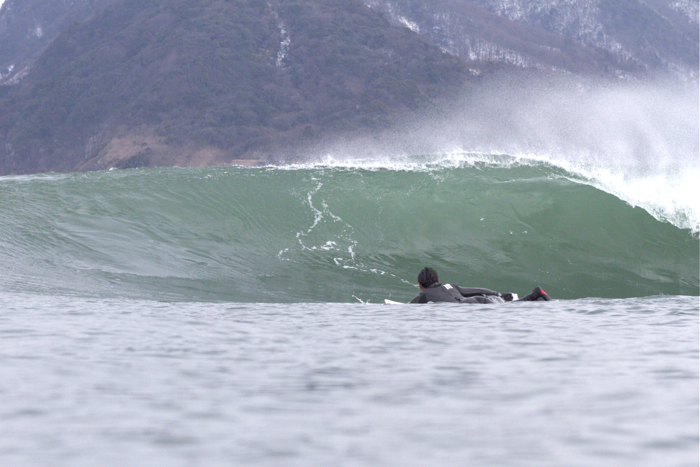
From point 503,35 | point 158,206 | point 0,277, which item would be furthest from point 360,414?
point 503,35

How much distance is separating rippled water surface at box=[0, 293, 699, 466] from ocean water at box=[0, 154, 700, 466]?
0.05 feet

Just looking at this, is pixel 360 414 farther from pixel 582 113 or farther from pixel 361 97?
pixel 361 97

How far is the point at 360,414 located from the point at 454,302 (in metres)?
4.31

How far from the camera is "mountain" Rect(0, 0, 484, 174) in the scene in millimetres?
74875

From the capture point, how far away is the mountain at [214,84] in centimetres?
7488

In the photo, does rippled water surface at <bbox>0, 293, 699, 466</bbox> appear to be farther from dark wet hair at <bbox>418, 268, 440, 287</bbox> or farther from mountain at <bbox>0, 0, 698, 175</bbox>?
mountain at <bbox>0, 0, 698, 175</bbox>

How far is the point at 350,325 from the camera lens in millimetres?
5738

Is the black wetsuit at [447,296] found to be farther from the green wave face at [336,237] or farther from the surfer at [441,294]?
the green wave face at [336,237]

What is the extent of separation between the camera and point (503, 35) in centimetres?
9794

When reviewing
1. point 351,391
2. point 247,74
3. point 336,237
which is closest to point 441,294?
point 351,391

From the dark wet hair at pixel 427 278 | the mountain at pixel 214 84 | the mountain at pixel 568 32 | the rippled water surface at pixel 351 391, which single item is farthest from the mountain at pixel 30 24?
the rippled water surface at pixel 351 391

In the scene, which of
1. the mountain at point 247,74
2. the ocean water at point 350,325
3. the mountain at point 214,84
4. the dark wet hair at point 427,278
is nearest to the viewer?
the ocean water at point 350,325

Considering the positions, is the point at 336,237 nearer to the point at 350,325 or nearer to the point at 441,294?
the point at 441,294

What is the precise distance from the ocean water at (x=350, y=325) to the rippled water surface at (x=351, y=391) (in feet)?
0.05
